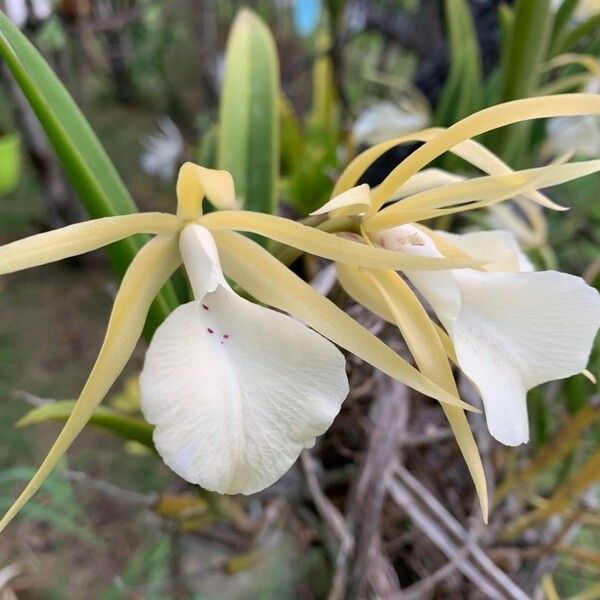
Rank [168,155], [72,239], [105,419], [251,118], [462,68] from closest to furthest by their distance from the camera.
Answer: [72,239], [105,419], [251,118], [462,68], [168,155]

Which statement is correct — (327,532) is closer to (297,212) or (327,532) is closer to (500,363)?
(500,363)

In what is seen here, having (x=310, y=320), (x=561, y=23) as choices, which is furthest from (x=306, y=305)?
(x=561, y=23)

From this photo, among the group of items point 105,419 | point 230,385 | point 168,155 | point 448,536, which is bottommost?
point 168,155

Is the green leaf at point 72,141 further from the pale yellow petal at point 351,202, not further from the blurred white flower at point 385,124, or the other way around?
the blurred white flower at point 385,124

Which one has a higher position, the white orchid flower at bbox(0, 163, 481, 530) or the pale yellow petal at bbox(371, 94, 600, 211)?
the pale yellow petal at bbox(371, 94, 600, 211)

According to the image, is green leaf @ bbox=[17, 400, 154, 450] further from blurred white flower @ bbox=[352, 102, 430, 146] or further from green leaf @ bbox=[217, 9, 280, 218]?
blurred white flower @ bbox=[352, 102, 430, 146]

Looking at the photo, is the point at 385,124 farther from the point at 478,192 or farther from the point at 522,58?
the point at 478,192

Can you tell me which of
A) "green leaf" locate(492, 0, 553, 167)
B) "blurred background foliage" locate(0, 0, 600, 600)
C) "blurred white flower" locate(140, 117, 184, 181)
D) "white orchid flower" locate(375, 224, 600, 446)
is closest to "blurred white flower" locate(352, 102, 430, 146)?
"blurred background foliage" locate(0, 0, 600, 600)

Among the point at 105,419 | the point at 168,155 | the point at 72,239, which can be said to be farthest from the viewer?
the point at 168,155
